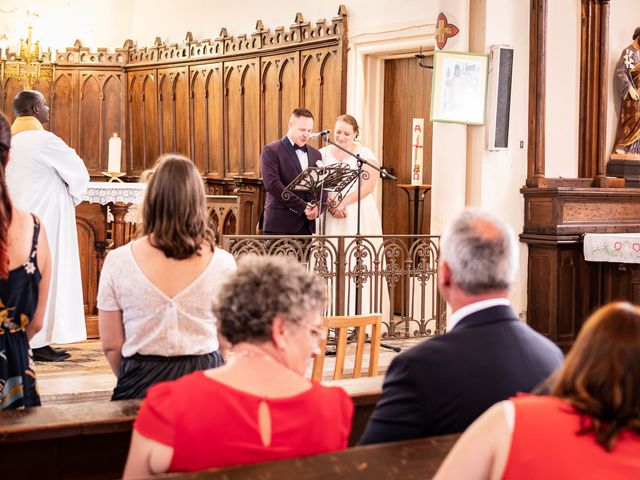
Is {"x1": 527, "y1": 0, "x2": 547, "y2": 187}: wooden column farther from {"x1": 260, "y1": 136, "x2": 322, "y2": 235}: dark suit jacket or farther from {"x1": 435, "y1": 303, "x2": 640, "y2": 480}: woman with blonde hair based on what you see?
{"x1": 435, "y1": 303, "x2": 640, "y2": 480}: woman with blonde hair

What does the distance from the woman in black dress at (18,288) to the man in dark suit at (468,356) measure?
3.94 feet

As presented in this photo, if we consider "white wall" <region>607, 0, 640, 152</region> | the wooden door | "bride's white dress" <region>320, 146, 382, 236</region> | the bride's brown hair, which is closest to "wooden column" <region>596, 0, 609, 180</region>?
"white wall" <region>607, 0, 640, 152</region>

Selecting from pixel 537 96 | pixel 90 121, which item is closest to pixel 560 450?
pixel 537 96

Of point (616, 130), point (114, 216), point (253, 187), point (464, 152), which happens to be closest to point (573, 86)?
point (616, 130)

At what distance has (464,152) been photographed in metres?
7.87

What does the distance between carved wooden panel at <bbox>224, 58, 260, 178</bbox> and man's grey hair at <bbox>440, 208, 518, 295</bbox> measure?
814cm

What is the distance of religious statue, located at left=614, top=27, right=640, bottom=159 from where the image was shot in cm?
848

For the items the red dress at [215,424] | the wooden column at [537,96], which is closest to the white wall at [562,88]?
the wooden column at [537,96]

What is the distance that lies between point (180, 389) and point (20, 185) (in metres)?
4.53

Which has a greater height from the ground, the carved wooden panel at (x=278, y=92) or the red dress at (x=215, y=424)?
the carved wooden panel at (x=278, y=92)

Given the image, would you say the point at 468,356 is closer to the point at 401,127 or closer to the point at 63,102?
the point at 401,127

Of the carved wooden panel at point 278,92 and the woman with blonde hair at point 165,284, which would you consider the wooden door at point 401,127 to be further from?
the woman with blonde hair at point 165,284

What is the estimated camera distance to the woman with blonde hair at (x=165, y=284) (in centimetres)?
291

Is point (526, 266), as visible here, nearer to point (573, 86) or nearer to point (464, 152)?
point (464, 152)
